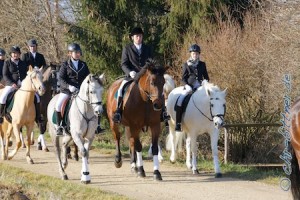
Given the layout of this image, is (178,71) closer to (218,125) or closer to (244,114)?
(244,114)

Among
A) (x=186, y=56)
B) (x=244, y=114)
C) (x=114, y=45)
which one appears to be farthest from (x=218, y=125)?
(x=114, y=45)

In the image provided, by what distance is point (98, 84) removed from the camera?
10.2 m

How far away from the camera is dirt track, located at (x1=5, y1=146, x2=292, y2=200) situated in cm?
939

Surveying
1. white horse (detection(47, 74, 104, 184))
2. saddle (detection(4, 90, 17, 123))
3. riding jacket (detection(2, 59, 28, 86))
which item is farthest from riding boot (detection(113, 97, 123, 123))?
riding jacket (detection(2, 59, 28, 86))

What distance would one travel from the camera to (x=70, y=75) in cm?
1131

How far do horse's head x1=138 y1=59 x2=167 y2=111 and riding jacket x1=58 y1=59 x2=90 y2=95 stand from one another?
1585mm

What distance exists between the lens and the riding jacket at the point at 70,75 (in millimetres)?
11250

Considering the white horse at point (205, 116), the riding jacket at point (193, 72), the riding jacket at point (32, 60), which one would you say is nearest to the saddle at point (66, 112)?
the white horse at point (205, 116)

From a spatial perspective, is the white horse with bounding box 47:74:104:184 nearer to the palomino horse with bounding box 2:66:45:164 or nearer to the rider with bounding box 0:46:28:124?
the palomino horse with bounding box 2:66:45:164

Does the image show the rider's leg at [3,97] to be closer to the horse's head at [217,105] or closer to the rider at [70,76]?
the rider at [70,76]

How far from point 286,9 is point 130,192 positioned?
6.56 meters

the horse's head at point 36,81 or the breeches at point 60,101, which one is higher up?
the horse's head at point 36,81

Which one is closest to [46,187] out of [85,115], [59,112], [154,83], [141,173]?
[85,115]

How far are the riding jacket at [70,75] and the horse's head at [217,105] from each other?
8.85 feet
